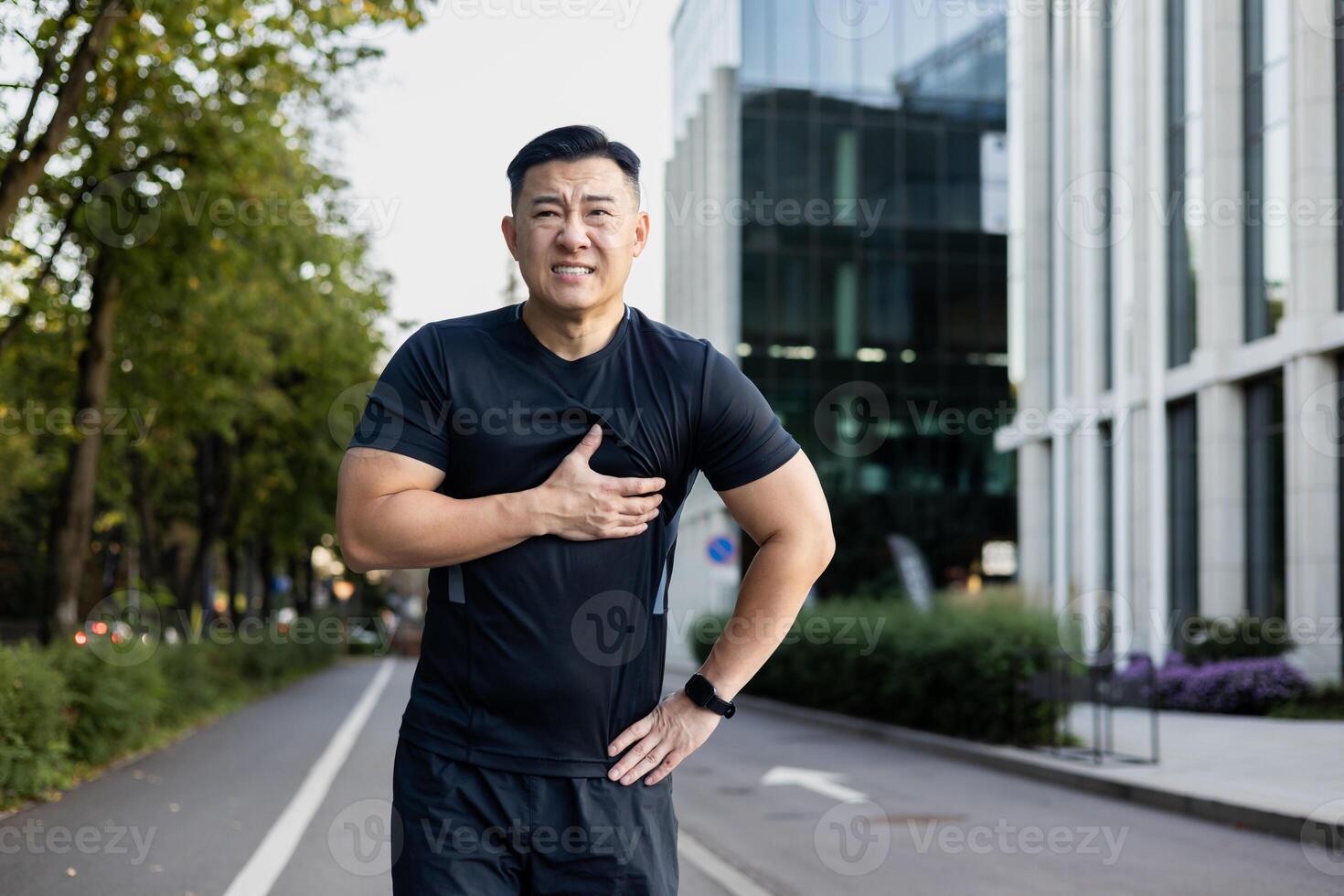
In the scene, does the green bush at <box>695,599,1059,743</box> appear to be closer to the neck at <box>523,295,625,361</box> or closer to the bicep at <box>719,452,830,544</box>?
the bicep at <box>719,452,830,544</box>

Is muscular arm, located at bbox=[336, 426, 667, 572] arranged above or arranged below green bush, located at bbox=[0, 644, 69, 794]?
above

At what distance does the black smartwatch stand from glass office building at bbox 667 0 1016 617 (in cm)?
4228

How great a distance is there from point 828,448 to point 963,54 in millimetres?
12659

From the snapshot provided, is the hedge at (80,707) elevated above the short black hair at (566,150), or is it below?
below

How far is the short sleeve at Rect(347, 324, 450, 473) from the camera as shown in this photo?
2701mm

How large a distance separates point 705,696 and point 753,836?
757 centimetres

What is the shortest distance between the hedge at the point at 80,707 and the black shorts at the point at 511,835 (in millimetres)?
9050

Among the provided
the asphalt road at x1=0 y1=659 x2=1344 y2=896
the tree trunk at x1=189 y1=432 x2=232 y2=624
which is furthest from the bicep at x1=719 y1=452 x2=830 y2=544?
the tree trunk at x1=189 y1=432 x2=232 y2=624

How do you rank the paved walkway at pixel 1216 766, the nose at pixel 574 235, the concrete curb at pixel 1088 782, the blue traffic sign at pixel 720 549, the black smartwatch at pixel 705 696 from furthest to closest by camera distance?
the blue traffic sign at pixel 720 549 → the paved walkway at pixel 1216 766 → the concrete curb at pixel 1088 782 → the black smartwatch at pixel 705 696 → the nose at pixel 574 235

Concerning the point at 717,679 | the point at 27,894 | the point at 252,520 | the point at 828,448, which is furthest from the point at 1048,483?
the point at 717,679

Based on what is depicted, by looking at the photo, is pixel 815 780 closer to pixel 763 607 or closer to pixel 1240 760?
pixel 1240 760

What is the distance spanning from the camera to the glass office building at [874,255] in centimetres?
4588

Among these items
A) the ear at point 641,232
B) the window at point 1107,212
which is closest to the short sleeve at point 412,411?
the ear at point 641,232

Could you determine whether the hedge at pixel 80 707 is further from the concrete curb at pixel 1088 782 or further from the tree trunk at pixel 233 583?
the tree trunk at pixel 233 583
